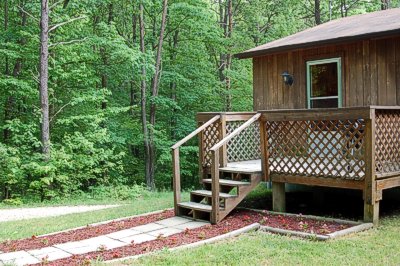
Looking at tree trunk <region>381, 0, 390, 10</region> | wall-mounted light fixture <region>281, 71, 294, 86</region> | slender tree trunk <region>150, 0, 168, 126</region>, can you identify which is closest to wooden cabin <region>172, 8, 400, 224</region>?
wall-mounted light fixture <region>281, 71, 294, 86</region>

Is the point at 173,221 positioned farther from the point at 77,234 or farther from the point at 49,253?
the point at 49,253

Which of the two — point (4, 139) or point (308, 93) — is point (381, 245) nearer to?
point (308, 93)

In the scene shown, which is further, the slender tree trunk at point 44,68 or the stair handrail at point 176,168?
the slender tree trunk at point 44,68

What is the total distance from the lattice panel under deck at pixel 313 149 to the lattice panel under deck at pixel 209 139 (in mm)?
1182

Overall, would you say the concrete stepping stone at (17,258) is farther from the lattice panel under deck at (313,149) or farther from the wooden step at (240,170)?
the lattice panel under deck at (313,149)

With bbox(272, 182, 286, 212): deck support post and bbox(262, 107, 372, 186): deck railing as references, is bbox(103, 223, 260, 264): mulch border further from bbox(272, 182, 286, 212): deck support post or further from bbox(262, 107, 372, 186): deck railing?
bbox(262, 107, 372, 186): deck railing

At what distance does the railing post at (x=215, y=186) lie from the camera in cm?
693

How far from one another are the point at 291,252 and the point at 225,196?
213 centimetres

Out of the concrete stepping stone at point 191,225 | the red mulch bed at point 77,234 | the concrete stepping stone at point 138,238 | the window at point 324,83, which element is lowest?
the red mulch bed at point 77,234

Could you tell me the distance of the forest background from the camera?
12961mm

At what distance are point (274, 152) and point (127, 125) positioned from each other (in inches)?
406

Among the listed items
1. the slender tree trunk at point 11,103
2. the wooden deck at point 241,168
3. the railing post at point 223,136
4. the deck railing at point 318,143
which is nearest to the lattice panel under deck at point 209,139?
the railing post at point 223,136

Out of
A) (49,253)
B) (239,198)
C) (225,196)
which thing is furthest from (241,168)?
(49,253)

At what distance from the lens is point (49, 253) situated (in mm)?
5762
